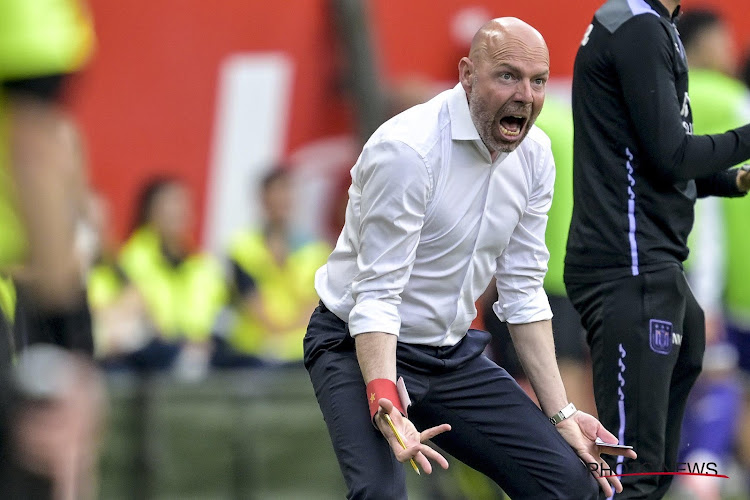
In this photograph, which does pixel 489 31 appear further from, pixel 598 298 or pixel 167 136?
pixel 167 136

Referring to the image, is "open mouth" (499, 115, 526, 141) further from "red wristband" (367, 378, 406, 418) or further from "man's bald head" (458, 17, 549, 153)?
"red wristband" (367, 378, 406, 418)

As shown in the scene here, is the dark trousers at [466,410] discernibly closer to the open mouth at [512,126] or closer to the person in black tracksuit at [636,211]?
the person in black tracksuit at [636,211]

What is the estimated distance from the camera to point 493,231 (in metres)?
4.70

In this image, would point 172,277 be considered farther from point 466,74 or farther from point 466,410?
point 466,74

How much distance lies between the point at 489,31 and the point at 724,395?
3694 mm

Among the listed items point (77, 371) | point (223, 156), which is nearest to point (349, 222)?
point (77, 371)

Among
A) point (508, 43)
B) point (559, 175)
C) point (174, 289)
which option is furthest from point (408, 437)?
point (174, 289)

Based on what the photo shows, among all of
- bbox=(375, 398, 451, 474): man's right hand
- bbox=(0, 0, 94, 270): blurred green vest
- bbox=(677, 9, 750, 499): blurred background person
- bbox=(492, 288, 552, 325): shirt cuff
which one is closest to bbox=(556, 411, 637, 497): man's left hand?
bbox=(492, 288, 552, 325): shirt cuff

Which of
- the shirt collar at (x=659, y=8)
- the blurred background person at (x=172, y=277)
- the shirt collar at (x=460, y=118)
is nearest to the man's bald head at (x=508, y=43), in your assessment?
the shirt collar at (x=460, y=118)

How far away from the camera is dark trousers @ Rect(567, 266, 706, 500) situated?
16.5 feet

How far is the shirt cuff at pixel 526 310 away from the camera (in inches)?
193

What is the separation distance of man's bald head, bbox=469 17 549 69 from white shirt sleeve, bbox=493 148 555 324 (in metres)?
0.47

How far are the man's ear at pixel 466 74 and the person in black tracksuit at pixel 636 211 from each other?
62 cm

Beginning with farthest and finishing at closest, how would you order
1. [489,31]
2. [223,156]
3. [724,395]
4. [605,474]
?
[223,156], [724,395], [605,474], [489,31]
